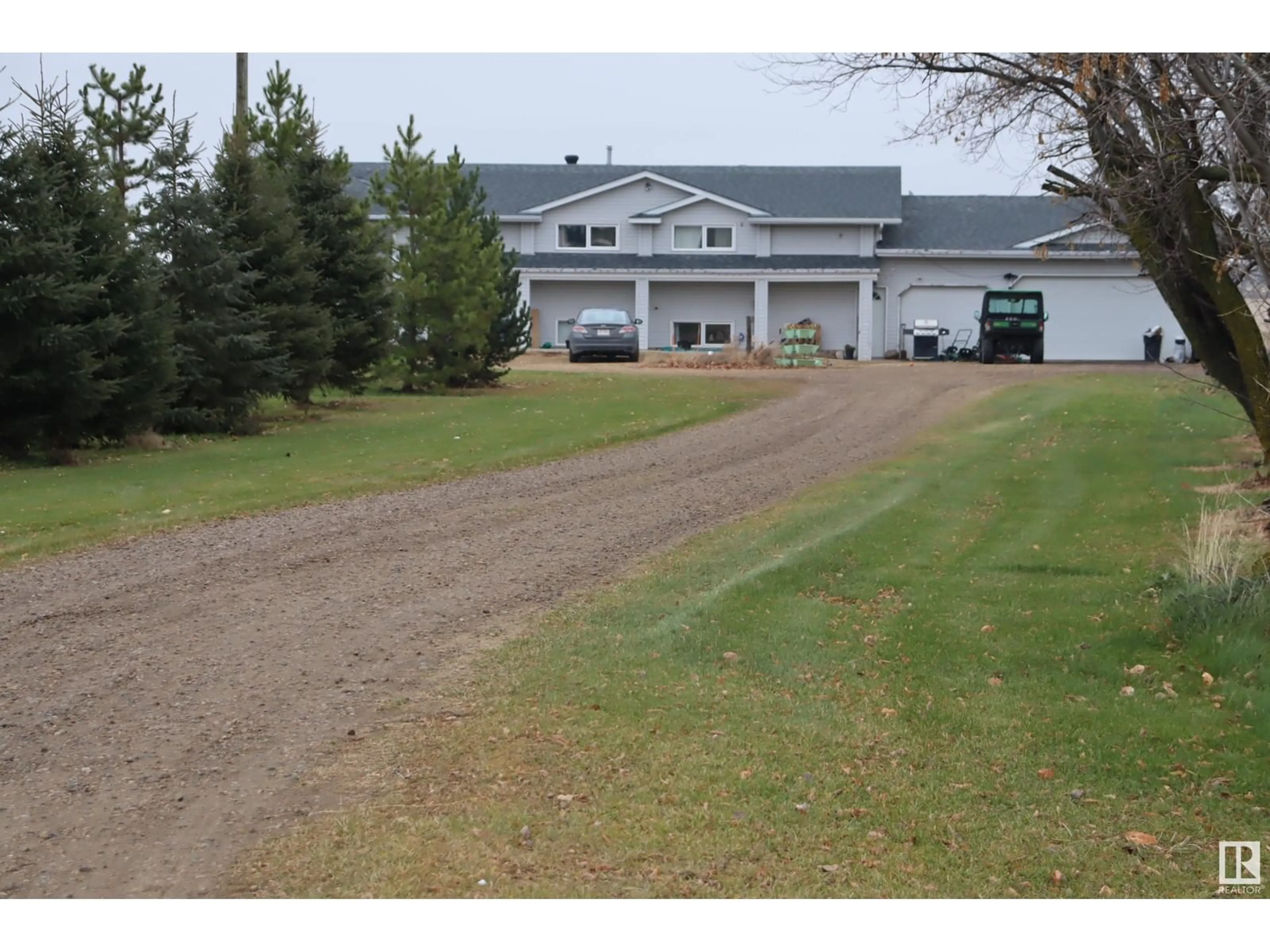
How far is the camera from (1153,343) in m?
41.7

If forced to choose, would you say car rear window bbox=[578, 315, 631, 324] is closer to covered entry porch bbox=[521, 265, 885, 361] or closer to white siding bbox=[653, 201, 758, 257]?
covered entry porch bbox=[521, 265, 885, 361]

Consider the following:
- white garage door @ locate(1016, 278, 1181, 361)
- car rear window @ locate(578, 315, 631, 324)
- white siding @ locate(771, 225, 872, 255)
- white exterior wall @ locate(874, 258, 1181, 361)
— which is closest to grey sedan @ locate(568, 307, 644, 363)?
car rear window @ locate(578, 315, 631, 324)

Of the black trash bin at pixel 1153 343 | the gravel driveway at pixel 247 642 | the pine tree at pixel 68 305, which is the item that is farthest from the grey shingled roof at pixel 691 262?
the gravel driveway at pixel 247 642

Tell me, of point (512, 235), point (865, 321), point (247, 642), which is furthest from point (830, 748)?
point (512, 235)

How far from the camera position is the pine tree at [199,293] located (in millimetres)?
20000

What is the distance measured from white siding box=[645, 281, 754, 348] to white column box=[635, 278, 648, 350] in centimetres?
47

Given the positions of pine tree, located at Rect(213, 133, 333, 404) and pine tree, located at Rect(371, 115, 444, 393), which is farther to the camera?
pine tree, located at Rect(371, 115, 444, 393)

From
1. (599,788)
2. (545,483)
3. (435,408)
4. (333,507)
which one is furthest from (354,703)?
(435,408)

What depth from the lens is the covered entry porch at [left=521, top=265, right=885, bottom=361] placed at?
A: 4397cm

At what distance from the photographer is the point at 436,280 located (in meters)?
27.9

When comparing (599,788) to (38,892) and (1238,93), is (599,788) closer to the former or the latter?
(38,892)

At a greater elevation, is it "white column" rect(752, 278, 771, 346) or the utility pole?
the utility pole

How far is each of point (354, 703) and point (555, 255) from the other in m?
39.7

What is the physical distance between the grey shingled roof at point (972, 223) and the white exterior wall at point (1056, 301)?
651mm
